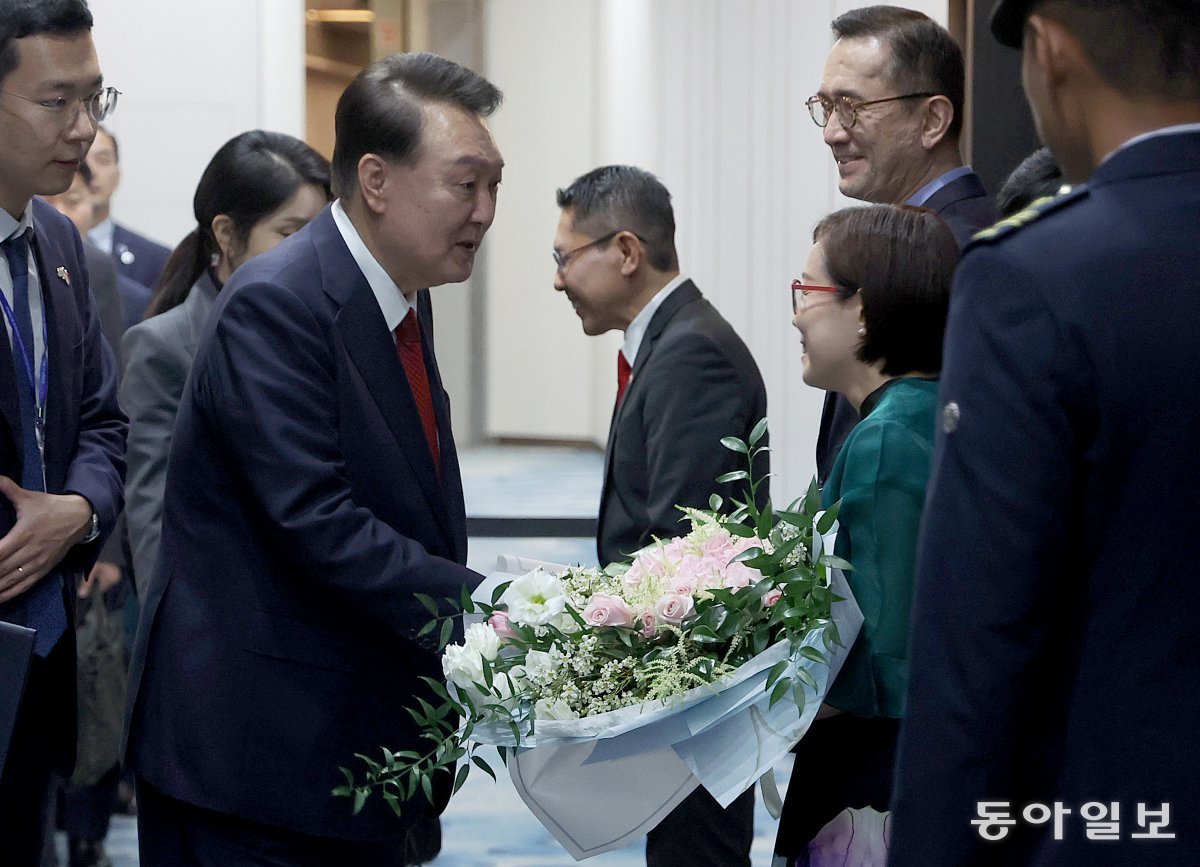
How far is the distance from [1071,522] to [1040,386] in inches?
4.5

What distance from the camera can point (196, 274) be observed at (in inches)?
133

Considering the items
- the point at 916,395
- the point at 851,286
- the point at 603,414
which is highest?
the point at 851,286

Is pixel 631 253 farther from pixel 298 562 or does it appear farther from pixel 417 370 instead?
pixel 298 562

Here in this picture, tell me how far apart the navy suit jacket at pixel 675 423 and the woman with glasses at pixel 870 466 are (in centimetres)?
108

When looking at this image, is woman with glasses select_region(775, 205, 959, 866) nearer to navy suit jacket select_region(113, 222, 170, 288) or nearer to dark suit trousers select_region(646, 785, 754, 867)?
dark suit trousers select_region(646, 785, 754, 867)

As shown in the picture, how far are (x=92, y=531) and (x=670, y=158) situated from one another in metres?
5.39

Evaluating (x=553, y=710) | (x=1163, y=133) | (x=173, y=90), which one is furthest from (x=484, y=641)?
(x=173, y=90)

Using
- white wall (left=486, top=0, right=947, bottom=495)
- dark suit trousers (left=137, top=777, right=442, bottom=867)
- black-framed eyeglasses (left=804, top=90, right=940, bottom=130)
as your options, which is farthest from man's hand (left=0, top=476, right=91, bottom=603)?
black-framed eyeglasses (left=804, top=90, right=940, bottom=130)

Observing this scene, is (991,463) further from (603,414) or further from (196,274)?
(603,414)

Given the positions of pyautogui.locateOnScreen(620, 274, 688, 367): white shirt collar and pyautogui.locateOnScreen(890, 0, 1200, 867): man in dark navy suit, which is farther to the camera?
pyautogui.locateOnScreen(620, 274, 688, 367): white shirt collar

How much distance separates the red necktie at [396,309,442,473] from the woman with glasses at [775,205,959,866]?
58 cm

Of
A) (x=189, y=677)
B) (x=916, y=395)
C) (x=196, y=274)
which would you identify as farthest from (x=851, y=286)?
(x=196, y=274)

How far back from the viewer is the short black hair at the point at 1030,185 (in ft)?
8.71

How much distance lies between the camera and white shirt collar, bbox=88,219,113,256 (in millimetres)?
5145
